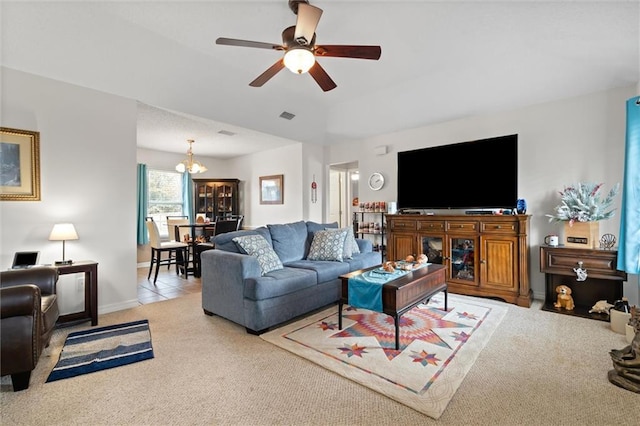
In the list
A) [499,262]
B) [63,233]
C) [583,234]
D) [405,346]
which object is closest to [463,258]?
[499,262]

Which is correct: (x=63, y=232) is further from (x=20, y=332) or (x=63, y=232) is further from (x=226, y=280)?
(x=226, y=280)

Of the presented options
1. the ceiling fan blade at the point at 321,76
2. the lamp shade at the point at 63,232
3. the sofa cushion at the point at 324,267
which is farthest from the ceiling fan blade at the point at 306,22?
the lamp shade at the point at 63,232

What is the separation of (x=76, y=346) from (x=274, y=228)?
2218 millimetres

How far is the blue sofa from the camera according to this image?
2814 mm

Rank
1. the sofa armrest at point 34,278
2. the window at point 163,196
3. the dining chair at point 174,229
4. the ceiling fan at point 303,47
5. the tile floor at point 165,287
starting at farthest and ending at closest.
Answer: the window at point 163,196 < the dining chair at point 174,229 < the tile floor at point 165,287 < the sofa armrest at point 34,278 < the ceiling fan at point 303,47

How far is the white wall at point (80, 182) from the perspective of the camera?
9.70ft

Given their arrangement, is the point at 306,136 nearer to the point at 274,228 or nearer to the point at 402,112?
the point at 402,112

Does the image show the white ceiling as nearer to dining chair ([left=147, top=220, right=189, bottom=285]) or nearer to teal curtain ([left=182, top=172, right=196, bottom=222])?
dining chair ([left=147, top=220, right=189, bottom=285])

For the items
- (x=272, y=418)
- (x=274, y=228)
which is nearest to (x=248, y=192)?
(x=274, y=228)

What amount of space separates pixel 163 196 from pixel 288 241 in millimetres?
4520

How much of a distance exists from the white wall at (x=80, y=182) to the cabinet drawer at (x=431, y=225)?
12.6ft

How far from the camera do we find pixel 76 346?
8.51 feet

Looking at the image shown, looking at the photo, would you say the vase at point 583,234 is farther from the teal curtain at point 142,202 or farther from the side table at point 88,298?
the teal curtain at point 142,202

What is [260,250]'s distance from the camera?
3.30 meters
